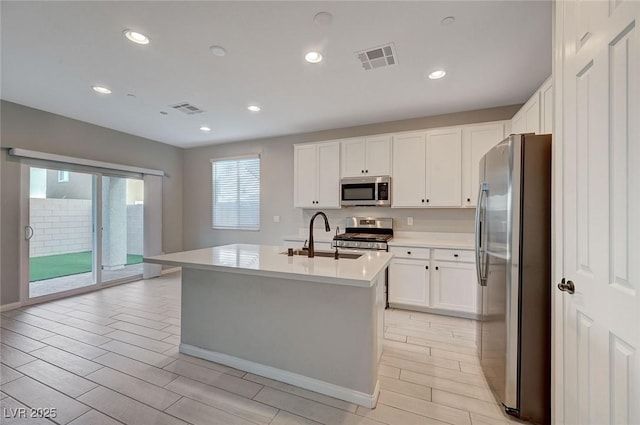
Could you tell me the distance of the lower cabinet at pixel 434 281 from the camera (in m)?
3.28

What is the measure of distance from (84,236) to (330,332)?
4694mm

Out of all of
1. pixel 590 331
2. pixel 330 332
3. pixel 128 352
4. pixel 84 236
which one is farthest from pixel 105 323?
pixel 590 331

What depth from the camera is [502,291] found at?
184 centimetres

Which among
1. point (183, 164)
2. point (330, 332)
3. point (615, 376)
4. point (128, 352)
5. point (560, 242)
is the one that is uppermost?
point (183, 164)

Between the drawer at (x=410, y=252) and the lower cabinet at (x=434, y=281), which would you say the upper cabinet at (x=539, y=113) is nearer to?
the lower cabinet at (x=434, y=281)

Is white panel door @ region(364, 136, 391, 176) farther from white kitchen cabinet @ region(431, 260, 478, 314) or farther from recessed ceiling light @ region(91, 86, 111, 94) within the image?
recessed ceiling light @ region(91, 86, 111, 94)

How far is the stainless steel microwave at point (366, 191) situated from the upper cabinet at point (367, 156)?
10 cm

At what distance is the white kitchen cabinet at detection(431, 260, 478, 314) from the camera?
327 cm

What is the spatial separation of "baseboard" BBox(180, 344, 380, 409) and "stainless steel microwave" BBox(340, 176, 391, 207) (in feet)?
8.04

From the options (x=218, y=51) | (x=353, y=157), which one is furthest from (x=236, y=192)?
(x=218, y=51)

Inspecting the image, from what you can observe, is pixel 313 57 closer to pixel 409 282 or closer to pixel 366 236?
pixel 366 236

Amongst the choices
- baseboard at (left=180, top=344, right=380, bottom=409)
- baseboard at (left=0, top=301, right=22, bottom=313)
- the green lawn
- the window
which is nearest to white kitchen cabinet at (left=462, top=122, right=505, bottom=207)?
baseboard at (left=180, top=344, right=380, bottom=409)

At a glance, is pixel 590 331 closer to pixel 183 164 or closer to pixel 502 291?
pixel 502 291

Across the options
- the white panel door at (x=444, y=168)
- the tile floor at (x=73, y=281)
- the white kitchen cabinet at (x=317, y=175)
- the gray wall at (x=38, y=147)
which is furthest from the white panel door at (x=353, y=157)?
the tile floor at (x=73, y=281)
